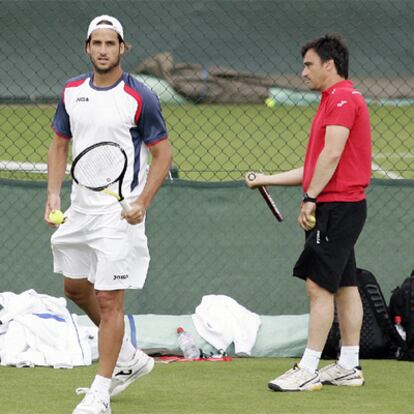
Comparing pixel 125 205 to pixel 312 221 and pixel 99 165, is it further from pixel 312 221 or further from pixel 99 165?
pixel 312 221

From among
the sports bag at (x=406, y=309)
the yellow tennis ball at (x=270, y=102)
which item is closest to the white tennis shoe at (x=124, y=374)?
the sports bag at (x=406, y=309)

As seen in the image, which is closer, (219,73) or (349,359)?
(349,359)

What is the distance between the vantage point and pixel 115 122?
6590 mm

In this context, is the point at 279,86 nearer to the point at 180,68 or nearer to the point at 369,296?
the point at 180,68

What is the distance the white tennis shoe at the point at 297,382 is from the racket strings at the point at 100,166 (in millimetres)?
1513

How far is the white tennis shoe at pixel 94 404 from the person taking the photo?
249 inches

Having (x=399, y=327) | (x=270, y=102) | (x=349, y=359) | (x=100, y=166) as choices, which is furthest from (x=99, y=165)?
(x=270, y=102)

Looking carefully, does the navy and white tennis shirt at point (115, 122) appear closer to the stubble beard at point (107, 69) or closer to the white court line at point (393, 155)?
the stubble beard at point (107, 69)

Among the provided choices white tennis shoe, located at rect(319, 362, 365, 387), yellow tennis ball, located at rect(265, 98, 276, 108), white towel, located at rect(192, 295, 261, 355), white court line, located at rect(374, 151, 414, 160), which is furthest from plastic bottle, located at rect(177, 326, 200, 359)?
white court line, located at rect(374, 151, 414, 160)

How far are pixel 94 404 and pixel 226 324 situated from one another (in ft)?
7.81

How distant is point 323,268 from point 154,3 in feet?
9.05

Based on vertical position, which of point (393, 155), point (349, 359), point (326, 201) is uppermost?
point (393, 155)

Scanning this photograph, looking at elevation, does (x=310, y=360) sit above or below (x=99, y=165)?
below

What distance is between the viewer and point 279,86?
34.2 feet
